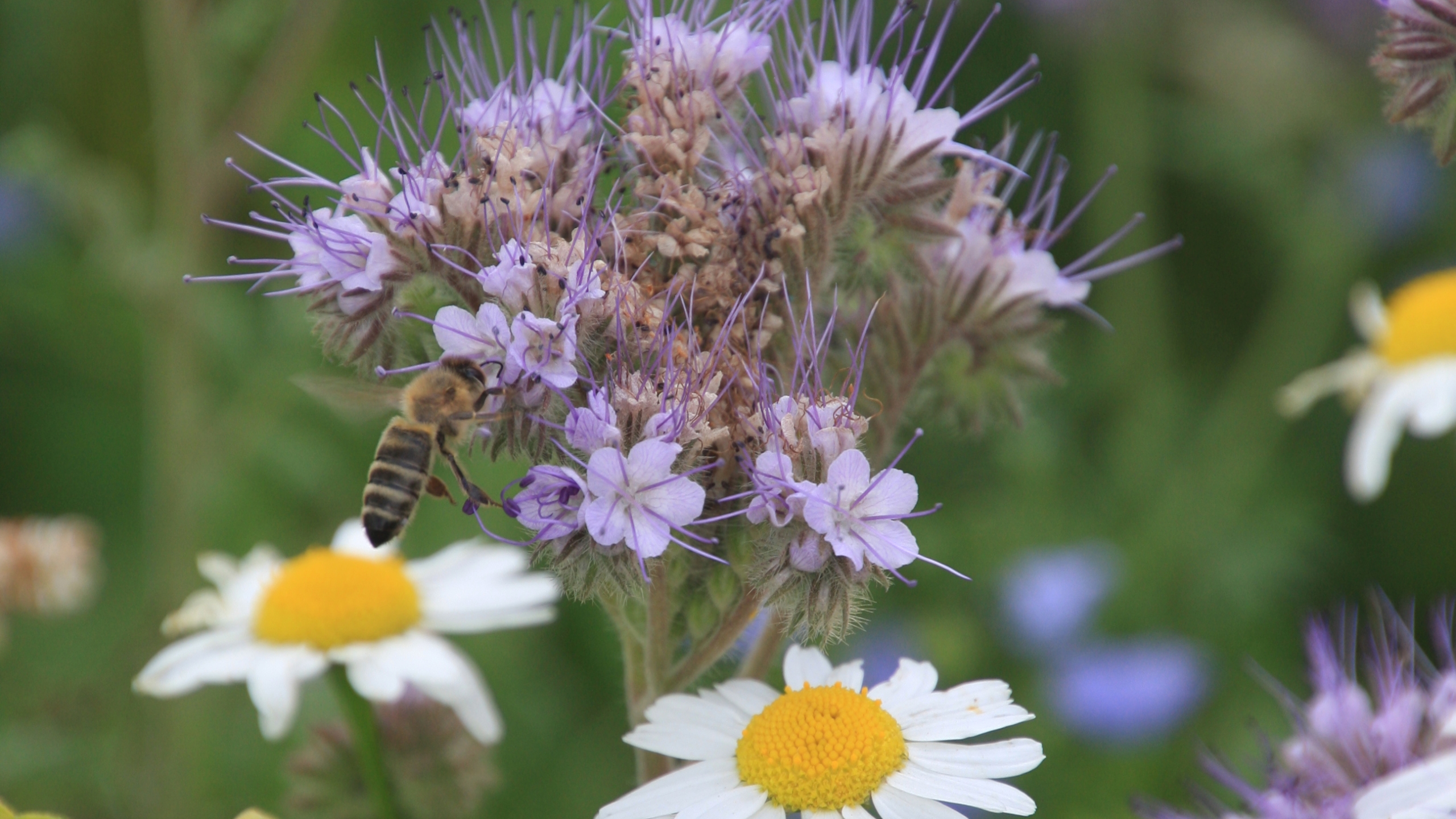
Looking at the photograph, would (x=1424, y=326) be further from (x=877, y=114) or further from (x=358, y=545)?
(x=358, y=545)

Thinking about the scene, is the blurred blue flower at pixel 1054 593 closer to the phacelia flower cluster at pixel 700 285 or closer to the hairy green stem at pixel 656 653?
the phacelia flower cluster at pixel 700 285

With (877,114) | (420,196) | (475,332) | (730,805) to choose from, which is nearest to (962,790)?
(730,805)

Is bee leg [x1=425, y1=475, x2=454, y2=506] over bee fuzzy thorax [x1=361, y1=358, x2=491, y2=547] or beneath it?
beneath

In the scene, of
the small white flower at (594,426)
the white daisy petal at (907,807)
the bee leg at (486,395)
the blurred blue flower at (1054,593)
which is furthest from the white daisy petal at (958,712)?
the blurred blue flower at (1054,593)

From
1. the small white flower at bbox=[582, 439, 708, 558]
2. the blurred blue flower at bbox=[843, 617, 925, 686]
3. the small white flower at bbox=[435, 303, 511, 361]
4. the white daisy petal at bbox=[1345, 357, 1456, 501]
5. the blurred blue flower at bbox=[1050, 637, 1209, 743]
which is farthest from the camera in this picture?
the blurred blue flower at bbox=[843, 617, 925, 686]

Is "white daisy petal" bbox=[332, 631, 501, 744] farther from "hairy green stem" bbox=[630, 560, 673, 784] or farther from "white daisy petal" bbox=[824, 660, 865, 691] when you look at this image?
"white daisy petal" bbox=[824, 660, 865, 691]

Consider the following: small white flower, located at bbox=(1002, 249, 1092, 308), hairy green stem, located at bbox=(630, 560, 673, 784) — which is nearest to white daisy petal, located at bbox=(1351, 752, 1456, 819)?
small white flower, located at bbox=(1002, 249, 1092, 308)

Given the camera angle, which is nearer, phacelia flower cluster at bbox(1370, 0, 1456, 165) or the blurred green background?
phacelia flower cluster at bbox(1370, 0, 1456, 165)
